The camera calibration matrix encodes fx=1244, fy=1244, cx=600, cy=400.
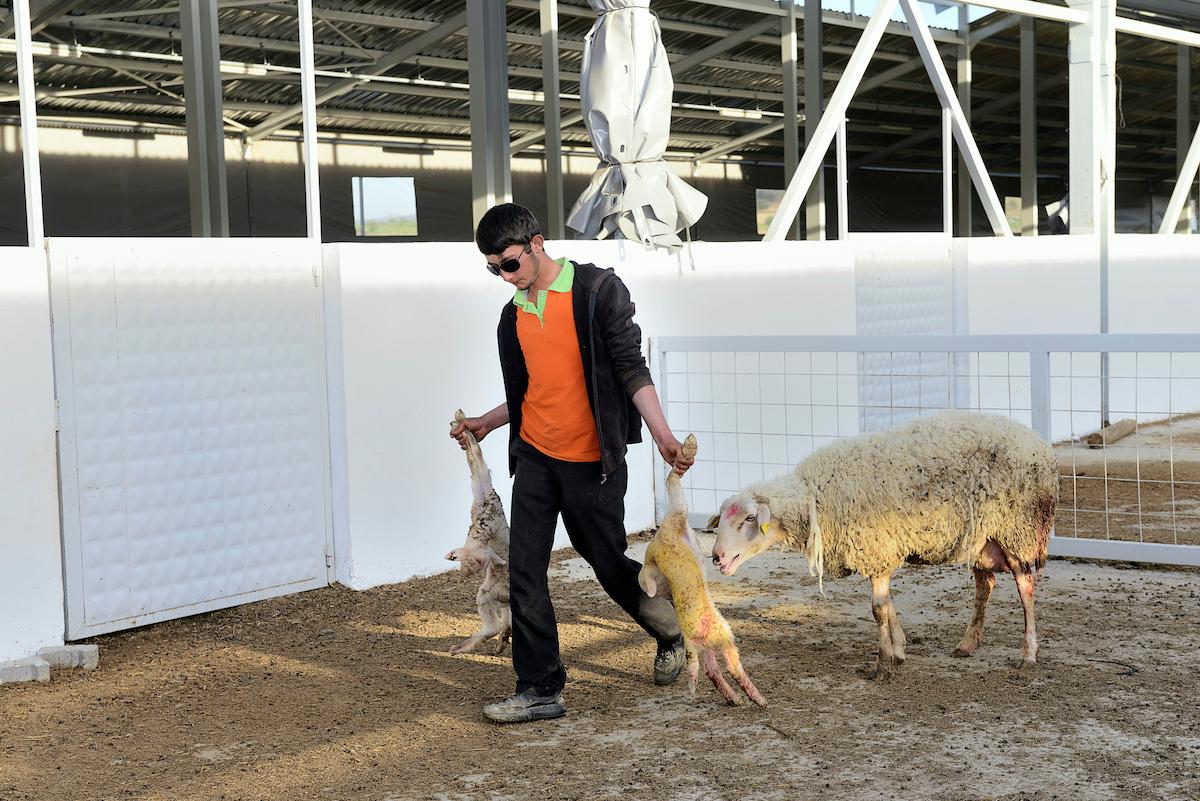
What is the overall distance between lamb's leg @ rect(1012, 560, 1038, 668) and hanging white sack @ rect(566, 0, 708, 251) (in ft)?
9.83

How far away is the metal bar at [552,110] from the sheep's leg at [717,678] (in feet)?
20.0

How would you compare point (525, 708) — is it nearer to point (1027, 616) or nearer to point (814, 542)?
point (814, 542)

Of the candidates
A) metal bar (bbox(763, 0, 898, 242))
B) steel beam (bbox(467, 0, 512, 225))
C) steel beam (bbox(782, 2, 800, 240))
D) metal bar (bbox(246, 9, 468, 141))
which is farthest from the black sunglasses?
metal bar (bbox(246, 9, 468, 141))

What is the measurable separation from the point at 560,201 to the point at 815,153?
2.70 m

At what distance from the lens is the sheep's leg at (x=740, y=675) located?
390 centimetres

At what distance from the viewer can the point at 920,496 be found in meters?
4.25

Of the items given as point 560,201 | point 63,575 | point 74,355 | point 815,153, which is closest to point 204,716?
point 63,575

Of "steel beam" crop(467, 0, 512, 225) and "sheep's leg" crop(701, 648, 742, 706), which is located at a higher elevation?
"steel beam" crop(467, 0, 512, 225)

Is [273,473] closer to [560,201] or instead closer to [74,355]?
[74,355]

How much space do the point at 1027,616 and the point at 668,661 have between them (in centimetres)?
131

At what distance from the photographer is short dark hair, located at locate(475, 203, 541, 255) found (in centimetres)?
372

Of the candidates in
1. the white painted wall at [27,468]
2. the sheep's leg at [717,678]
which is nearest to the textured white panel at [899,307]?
the sheep's leg at [717,678]

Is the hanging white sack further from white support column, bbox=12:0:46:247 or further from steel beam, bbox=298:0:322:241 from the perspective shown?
white support column, bbox=12:0:46:247

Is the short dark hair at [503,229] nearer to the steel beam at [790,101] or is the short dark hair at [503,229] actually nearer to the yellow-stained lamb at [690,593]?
the yellow-stained lamb at [690,593]
